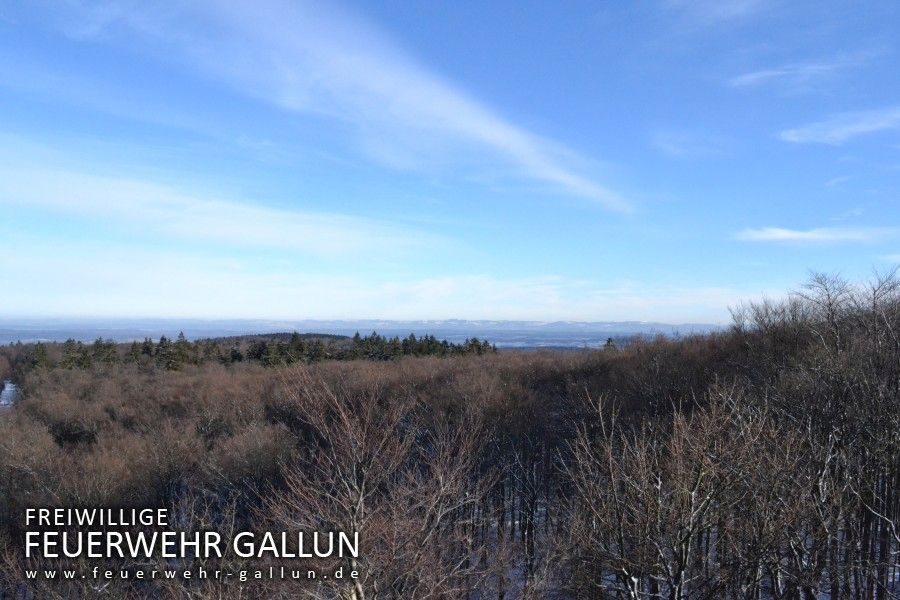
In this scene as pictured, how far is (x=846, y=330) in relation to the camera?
987 inches

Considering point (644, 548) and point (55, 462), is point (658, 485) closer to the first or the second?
point (644, 548)

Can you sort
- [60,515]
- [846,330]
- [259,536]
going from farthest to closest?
[846,330]
[60,515]
[259,536]

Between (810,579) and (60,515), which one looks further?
(60,515)

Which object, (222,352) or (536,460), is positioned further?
(222,352)

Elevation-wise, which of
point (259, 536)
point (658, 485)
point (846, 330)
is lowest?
point (259, 536)

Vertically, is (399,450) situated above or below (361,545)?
above

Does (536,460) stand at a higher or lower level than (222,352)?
lower

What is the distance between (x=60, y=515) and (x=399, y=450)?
18.2 meters

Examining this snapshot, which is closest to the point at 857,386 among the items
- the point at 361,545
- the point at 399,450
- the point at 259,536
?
the point at 399,450

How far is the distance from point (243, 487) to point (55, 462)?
33.4ft

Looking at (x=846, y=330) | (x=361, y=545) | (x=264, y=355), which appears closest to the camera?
(x=361, y=545)

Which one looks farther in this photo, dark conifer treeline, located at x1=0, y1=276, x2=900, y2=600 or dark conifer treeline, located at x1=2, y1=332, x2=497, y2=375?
dark conifer treeline, located at x1=2, y1=332, x2=497, y2=375

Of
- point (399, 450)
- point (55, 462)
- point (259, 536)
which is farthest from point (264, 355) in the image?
point (399, 450)

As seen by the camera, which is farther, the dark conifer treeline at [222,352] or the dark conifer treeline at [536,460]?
the dark conifer treeline at [222,352]
